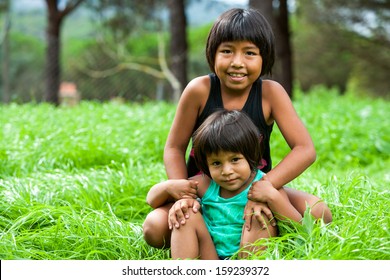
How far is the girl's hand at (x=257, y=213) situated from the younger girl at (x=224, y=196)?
0.04 feet

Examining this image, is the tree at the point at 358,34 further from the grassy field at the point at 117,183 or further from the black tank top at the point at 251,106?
the black tank top at the point at 251,106

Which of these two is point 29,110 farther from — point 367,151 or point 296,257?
point 296,257

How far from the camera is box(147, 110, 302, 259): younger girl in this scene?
2527mm

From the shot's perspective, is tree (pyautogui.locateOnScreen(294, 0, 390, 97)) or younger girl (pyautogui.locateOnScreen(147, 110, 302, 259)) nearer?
younger girl (pyautogui.locateOnScreen(147, 110, 302, 259))

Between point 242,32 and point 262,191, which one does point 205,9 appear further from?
point 262,191

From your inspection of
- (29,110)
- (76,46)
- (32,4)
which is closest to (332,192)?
(29,110)

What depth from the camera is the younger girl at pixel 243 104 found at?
2.66 meters

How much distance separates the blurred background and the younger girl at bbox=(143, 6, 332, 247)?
5165 mm

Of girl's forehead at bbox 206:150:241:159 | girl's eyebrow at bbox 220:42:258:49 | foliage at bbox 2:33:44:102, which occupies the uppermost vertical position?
girl's eyebrow at bbox 220:42:258:49

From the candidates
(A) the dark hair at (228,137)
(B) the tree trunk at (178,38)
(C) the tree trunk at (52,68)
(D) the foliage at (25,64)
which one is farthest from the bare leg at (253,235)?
(D) the foliage at (25,64)

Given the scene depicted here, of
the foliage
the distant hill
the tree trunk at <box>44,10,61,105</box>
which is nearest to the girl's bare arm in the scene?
the tree trunk at <box>44,10,61,105</box>

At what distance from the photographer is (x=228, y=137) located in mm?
2527

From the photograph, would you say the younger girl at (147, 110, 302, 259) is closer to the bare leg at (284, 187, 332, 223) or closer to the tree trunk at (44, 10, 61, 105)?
the bare leg at (284, 187, 332, 223)

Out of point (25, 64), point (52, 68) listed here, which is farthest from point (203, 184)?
point (25, 64)
